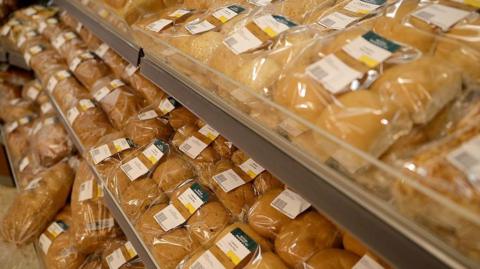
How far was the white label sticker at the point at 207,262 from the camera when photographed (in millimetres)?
846

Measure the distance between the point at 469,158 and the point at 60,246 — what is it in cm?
163

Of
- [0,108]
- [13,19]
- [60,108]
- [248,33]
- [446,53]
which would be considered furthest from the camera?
[13,19]

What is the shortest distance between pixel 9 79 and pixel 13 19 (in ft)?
1.61

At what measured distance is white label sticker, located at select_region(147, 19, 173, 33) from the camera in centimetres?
112

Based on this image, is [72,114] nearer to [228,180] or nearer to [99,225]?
[99,225]

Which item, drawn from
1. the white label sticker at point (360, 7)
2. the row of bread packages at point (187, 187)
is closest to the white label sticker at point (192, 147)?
the row of bread packages at point (187, 187)

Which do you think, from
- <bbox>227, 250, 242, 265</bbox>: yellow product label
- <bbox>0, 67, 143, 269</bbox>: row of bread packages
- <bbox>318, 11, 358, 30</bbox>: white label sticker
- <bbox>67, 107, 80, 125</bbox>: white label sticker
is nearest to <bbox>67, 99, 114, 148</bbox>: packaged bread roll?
<bbox>67, 107, 80, 125</bbox>: white label sticker

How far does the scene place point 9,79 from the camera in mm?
2811

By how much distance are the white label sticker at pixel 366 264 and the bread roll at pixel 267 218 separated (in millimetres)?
223

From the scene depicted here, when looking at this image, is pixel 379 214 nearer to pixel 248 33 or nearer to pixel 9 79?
pixel 248 33

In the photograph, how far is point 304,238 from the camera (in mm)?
845

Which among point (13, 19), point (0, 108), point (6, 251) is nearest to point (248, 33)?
point (6, 251)

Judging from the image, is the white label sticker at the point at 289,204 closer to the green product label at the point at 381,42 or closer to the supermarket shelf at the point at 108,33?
the green product label at the point at 381,42

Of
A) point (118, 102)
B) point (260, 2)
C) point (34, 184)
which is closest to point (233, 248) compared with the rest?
point (260, 2)
